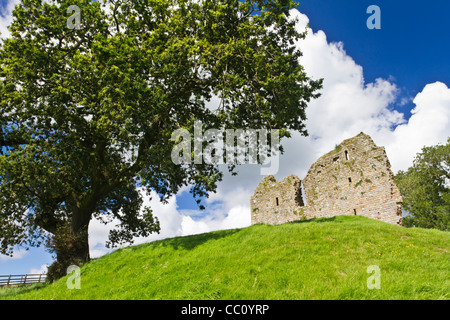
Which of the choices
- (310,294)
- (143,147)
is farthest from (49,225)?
(310,294)

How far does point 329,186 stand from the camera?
77.8 ft

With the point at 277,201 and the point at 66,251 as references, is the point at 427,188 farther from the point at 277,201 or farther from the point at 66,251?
the point at 66,251

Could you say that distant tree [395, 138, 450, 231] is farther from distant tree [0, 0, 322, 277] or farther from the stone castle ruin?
distant tree [0, 0, 322, 277]

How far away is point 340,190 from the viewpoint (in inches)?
898

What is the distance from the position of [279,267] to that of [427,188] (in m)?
35.0

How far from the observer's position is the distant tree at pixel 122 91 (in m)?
13.9

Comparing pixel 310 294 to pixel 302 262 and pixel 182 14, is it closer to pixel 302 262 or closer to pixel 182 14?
pixel 302 262

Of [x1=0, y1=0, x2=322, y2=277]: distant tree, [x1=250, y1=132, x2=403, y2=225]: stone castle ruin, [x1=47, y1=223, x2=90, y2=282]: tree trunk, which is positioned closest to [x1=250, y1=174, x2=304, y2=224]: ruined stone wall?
[x1=250, y1=132, x2=403, y2=225]: stone castle ruin

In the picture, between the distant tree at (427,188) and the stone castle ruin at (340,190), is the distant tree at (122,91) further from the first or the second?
the distant tree at (427,188)

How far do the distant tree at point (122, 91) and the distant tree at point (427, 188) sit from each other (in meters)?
25.7

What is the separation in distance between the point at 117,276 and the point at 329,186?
18.5 metres

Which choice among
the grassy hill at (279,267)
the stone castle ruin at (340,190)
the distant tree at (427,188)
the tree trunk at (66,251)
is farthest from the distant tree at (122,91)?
the distant tree at (427,188)
